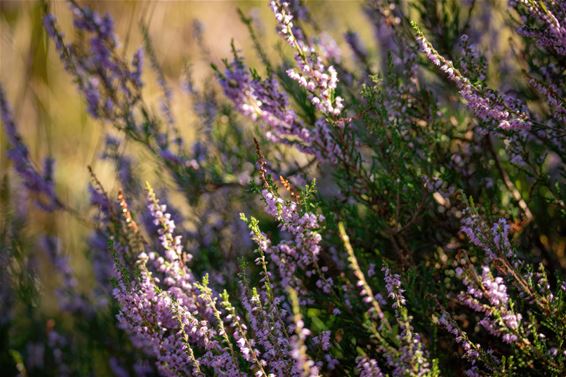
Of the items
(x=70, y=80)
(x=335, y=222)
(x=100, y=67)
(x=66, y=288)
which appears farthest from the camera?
(x=70, y=80)

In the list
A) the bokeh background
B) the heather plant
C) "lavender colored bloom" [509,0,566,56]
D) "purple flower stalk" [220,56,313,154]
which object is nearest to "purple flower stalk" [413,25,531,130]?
the heather plant

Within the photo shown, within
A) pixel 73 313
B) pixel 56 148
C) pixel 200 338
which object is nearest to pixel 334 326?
pixel 200 338

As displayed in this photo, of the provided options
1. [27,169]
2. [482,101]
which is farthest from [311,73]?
[27,169]

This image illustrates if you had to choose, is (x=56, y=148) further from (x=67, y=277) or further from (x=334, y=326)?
(x=334, y=326)

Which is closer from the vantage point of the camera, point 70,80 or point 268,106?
point 268,106

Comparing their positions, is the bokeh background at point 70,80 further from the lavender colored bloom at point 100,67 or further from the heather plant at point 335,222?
the heather plant at point 335,222

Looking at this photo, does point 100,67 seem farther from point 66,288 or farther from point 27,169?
point 66,288

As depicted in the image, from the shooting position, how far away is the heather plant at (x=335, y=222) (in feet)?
5.97

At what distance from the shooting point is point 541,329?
2.28m

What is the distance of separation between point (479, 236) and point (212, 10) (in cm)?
762

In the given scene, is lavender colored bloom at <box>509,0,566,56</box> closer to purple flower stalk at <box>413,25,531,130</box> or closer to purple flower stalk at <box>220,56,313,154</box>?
purple flower stalk at <box>413,25,531,130</box>

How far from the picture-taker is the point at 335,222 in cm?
241

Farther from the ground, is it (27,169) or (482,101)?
(27,169)

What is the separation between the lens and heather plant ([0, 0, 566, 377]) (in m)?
1.82
